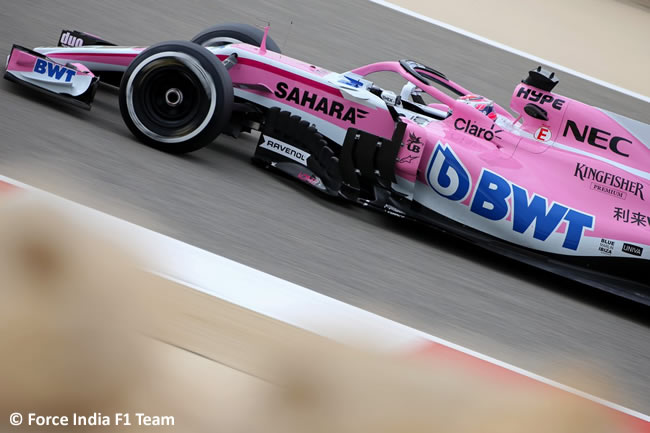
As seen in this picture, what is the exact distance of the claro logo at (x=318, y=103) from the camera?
534cm

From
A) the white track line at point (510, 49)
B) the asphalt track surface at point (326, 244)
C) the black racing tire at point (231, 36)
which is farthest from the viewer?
the white track line at point (510, 49)

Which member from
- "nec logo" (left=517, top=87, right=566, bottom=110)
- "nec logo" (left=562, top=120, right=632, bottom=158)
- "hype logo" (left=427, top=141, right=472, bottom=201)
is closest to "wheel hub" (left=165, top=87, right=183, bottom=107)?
"hype logo" (left=427, top=141, right=472, bottom=201)

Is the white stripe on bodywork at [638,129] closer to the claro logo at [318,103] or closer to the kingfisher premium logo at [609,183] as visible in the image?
the kingfisher premium logo at [609,183]

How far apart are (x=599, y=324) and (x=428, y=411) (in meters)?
1.97

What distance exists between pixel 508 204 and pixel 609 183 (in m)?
0.67

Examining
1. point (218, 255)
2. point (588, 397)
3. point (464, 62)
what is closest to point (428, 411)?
point (588, 397)

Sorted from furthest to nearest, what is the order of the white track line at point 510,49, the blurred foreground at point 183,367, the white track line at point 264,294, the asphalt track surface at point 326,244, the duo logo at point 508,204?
the white track line at point 510,49
the duo logo at point 508,204
the asphalt track surface at point 326,244
the white track line at point 264,294
the blurred foreground at point 183,367

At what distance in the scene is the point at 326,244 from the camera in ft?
15.7

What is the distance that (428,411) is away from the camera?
11.3ft

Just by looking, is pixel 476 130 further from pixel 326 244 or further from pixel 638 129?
pixel 326 244

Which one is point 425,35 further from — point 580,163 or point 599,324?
point 599,324

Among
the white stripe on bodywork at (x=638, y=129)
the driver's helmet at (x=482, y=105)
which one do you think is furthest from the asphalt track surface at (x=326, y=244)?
the white stripe on bodywork at (x=638, y=129)

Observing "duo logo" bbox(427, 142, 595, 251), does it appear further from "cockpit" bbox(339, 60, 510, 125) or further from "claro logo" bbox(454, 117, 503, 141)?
"cockpit" bbox(339, 60, 510, 125)

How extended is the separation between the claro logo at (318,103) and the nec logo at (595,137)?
1366 mm
